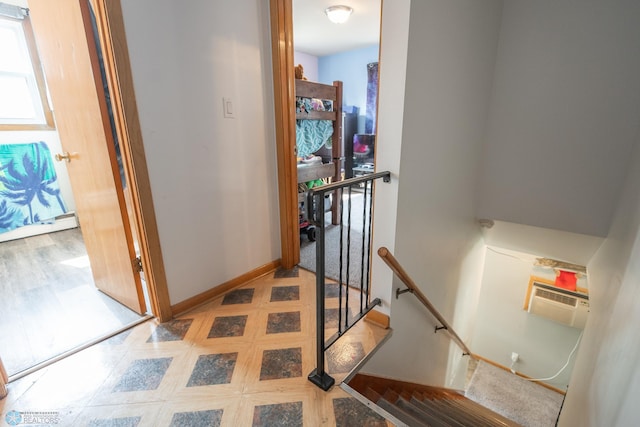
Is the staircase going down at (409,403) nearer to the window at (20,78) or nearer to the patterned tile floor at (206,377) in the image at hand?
the patterned tile floor at (206,377)

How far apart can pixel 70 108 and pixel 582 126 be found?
345 cm

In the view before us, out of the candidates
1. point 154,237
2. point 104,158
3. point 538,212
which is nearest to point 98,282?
point 154,237

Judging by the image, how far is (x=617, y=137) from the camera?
2.07 m

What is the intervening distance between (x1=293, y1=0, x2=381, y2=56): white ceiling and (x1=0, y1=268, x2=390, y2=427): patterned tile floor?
3233 mm

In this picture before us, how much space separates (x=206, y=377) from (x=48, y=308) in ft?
4.66

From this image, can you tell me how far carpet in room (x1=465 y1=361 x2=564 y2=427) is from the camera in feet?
11.1

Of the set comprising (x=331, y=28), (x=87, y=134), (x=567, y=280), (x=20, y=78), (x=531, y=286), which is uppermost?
(x=331, y=28)

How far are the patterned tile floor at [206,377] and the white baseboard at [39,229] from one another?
2.72m

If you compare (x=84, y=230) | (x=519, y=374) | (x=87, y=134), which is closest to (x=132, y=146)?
(x=87, y=134)

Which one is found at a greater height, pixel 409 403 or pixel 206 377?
pixel 206 377

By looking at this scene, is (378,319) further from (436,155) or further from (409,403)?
(436,155)

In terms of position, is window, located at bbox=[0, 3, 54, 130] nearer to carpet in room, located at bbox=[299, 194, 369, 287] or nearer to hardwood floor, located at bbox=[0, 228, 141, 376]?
hardwood floor, located at bbox=[0, 228, 141, 376]

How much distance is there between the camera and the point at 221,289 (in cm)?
196

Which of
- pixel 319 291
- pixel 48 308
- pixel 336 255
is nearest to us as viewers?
pixel 319 291
